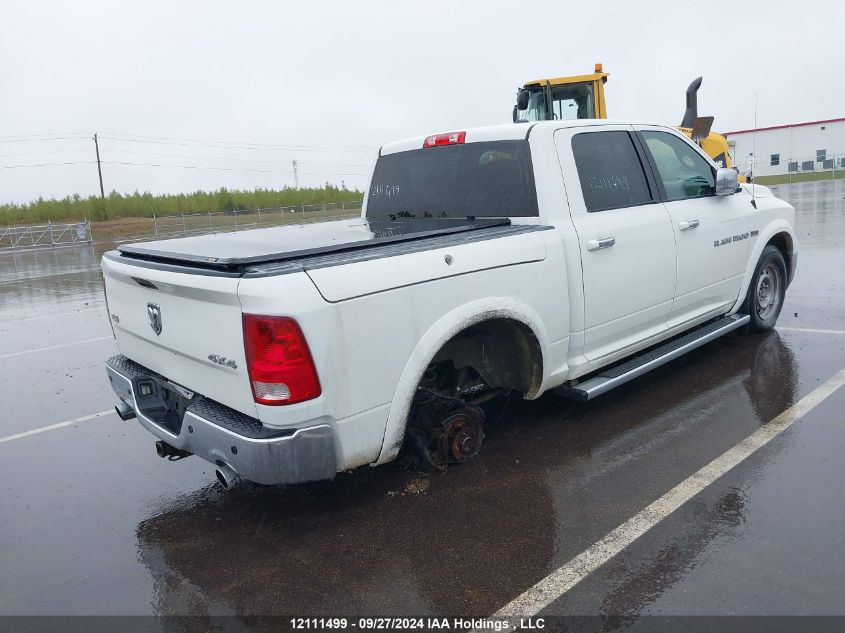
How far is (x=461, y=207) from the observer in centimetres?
468

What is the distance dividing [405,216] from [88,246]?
99.4 ft

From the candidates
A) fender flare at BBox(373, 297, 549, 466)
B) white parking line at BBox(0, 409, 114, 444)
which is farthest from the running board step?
white parking line at BBox(0, 409, 114, 444)

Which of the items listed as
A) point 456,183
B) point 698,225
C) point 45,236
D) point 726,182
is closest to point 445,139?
point 456,183

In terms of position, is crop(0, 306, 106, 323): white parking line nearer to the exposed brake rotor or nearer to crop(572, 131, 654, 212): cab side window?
the exposed brake rotor

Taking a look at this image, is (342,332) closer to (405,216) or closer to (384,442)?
(384,442)

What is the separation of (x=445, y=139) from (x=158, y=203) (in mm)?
45194

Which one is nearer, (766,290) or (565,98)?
(766,290)

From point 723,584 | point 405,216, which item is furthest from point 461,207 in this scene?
point 723,584

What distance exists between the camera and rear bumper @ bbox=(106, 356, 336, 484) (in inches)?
120

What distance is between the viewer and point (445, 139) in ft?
16.0

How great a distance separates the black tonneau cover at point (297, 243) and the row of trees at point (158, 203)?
41.8m

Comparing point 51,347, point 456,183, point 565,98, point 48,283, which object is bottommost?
point 51,347

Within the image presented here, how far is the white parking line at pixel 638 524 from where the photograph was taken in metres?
2.88

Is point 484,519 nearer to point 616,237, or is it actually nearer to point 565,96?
point 616,237
